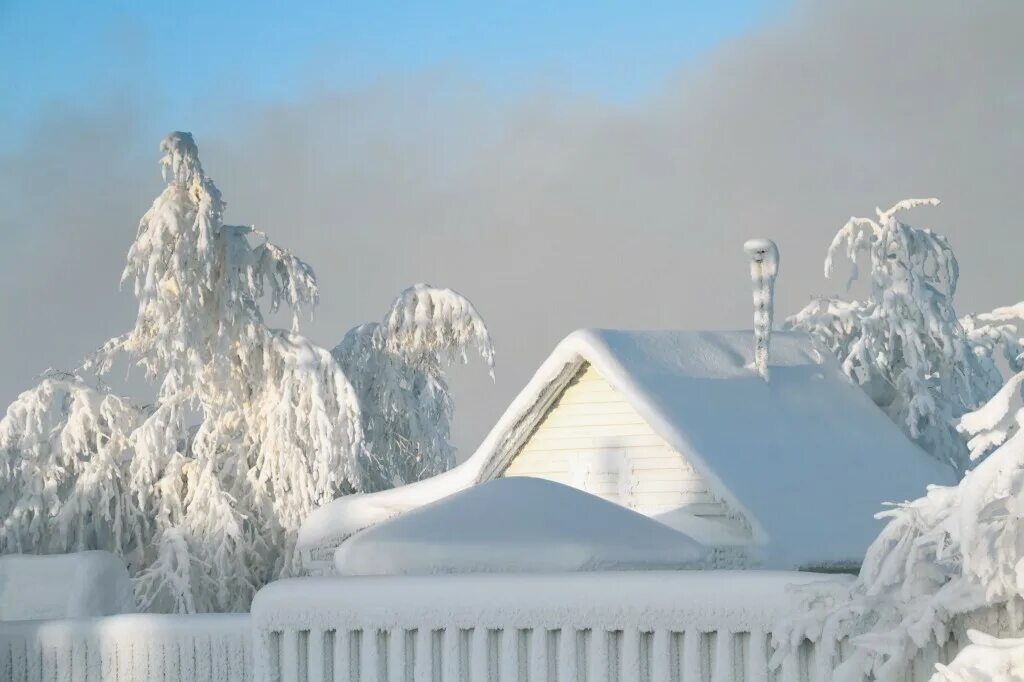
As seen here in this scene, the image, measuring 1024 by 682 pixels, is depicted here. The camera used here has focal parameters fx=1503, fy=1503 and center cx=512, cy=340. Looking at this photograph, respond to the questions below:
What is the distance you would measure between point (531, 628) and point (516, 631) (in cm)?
9

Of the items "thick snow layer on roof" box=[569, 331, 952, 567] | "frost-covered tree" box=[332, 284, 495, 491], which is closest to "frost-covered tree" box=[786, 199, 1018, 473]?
"thick snow layer on roof" box=[569, 331, 952, 567]

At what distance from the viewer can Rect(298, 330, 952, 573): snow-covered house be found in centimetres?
1586

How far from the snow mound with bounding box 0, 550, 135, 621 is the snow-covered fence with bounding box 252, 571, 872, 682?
11.8ft

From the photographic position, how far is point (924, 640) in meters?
6.30

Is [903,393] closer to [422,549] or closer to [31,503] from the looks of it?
[31,503]

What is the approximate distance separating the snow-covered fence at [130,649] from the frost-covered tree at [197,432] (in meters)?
8.52

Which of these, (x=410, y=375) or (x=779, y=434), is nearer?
(x=779, y=434)

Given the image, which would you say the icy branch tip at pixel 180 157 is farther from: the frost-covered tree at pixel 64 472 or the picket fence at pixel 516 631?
the picket fence at pixel 516 631

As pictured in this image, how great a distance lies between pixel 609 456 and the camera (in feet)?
57.4

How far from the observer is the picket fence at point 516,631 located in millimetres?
7219

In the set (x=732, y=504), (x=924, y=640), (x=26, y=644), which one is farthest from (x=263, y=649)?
(x=732, y=504)

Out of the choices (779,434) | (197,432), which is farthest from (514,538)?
(197,432)

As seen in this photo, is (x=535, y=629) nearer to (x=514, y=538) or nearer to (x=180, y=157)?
(x=514, y=538)

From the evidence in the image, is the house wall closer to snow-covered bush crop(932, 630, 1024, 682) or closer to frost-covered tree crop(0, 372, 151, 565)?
frost-covered tree crop(0, 372, 151, 565)
